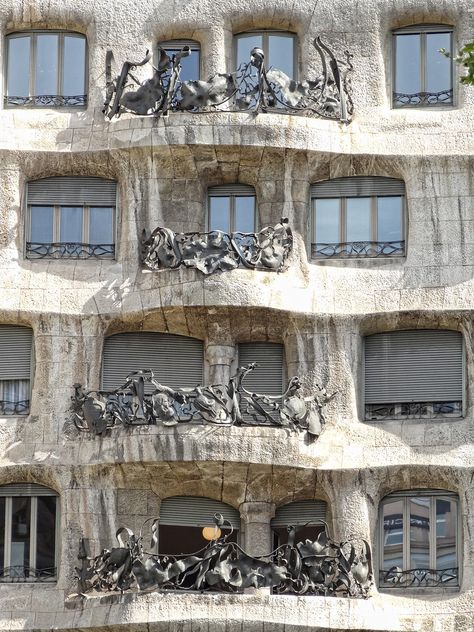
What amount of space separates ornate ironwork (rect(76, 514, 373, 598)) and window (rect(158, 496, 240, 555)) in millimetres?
1259

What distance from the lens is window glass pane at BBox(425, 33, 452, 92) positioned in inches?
1815

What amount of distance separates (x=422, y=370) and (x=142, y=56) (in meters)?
7.81

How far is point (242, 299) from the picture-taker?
43.9 metres

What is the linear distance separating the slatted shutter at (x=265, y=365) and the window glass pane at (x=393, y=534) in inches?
116

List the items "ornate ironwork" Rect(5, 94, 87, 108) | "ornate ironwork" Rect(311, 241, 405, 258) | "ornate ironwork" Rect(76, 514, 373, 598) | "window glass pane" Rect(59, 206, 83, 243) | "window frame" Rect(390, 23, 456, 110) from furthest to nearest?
"ornate ironwork" Rect(5, 94, 87, 108)
"window frame" Rect(390, 23, 456, 110)
"window glass pane" Rect(59, 206, 83, 243)
"ornate ironwork" Rect(311, 241, 405, 258)
"ornate ironwork" Rect(76, 514, 373, 598)

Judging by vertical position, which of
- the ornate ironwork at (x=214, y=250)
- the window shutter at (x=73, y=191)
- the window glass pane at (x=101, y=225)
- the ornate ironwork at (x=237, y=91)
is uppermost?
the ornate ironwork at (x=237, y=91)

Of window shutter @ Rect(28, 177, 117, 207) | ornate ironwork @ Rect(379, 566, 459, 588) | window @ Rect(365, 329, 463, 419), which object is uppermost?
window shutter @ Rect(28, 177, 117, 207)

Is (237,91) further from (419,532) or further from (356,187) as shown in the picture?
(419,532)

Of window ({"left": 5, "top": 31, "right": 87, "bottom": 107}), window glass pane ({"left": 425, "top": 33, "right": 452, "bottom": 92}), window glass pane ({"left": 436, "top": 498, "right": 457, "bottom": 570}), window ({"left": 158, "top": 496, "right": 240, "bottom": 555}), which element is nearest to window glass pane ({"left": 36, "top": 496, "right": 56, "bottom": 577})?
window ({"left": 158, "top": 496, "right": 240, "bottom": 555})

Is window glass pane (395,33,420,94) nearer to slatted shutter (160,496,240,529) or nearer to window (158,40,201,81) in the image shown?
window (158,40,201,81)

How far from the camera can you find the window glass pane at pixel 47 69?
152ft

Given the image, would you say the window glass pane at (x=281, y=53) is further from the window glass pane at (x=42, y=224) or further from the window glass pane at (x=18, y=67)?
the window glass pane at (x=42, y=224)

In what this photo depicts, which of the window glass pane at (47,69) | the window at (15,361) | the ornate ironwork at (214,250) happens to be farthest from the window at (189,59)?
the window at (15,361)

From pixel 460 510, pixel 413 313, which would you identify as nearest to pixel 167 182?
pixel 413 313
